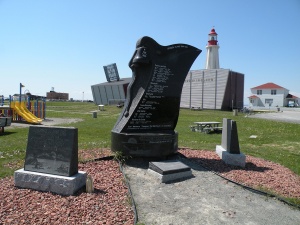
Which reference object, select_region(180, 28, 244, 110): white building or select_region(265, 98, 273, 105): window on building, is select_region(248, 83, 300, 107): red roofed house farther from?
select_region(180, 28, 244, 110): white building

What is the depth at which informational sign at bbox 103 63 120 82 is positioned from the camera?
76.1 meters

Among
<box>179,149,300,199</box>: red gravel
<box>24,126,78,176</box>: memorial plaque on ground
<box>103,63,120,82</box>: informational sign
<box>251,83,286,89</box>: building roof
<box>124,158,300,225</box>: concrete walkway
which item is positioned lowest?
<box>124,158,300,225</box>: concrete walkway

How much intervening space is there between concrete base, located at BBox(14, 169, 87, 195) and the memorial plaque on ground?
0.16 m

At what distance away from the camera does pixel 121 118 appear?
8992 millimetres

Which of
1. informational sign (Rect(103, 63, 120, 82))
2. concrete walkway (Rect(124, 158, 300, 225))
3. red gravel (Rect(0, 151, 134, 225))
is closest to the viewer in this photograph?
red gravel (Rect(0, 151, 134, 225))

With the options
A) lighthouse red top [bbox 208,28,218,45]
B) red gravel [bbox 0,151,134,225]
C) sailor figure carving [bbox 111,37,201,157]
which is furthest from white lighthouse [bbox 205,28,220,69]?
red gravel [bbox 0,151,134,225]

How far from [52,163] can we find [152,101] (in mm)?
4011

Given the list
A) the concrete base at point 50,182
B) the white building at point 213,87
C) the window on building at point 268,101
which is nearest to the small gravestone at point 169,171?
the concrete base at point 50,182

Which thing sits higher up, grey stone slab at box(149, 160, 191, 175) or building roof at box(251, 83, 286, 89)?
building roof at box(251, 83, 286, 89)

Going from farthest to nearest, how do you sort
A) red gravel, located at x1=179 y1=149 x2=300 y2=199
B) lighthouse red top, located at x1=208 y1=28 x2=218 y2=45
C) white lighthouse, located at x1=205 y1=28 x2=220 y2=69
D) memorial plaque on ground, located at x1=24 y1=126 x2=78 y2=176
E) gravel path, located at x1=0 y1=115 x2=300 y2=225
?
lighthouse red top, located at x1=208 y1=28 x2=218 y2=45 → white lighthouse, located at x1=205 y1=28 x2=220 y2=69 → red gravel, located at x1=179 y1=149 x2=300 y2=199 → memorial plaque on ground, located at x1=24 y1=126 x2=78 y2=176 → gravel path, located at x1=0 y1=115 x2=300 y2=225

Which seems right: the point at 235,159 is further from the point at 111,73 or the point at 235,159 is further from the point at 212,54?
the point at 111,73

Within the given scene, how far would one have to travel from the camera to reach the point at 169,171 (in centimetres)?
681

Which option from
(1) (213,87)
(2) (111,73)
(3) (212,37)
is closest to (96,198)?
(1) (213,87)

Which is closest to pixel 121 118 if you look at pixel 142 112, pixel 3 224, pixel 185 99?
pixel 142 112
